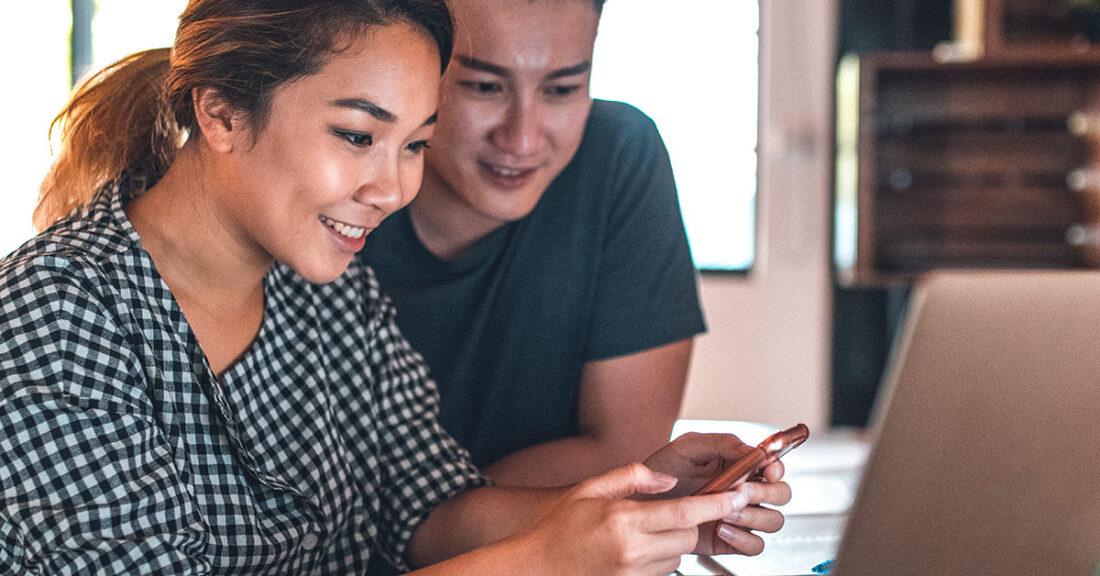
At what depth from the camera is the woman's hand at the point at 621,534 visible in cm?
81

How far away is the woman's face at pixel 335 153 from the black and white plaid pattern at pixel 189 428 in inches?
4.9

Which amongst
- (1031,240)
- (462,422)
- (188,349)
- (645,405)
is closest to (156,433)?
(188,349)

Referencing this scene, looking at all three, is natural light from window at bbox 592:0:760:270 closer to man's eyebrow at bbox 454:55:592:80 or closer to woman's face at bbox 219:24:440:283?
man's eyebrow at bbox 454:55:592:80

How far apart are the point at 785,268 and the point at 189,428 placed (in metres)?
3.07

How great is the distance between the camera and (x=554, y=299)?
4.73 feet

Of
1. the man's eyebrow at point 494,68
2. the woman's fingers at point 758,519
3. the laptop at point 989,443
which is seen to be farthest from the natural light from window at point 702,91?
the laptop at point 989,443

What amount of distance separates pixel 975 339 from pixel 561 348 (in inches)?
33.2

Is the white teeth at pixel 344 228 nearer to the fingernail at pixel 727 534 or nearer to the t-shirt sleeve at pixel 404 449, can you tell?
the t-shirt sleeve at pixel 404 449

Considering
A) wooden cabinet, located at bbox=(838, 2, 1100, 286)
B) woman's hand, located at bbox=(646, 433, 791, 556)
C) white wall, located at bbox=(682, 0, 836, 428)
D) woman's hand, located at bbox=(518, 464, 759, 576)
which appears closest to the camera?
woman's hand, located at bbox=(518, 464, 759, 576)

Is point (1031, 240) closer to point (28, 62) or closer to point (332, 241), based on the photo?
Result: point (332, 241)

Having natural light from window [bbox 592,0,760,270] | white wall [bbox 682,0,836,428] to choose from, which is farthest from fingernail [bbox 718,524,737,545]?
natural light from window [bbox 592,0,760,270]

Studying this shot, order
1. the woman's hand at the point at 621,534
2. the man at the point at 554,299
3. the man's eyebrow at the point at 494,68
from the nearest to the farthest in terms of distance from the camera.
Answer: the woman's hand at the point at 621,534 → the man's eyebrow at the point at 494,68 → the man at the point at 554,299

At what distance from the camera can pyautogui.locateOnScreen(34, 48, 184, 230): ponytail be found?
111 cm

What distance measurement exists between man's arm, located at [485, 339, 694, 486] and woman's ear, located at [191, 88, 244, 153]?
0.58m
